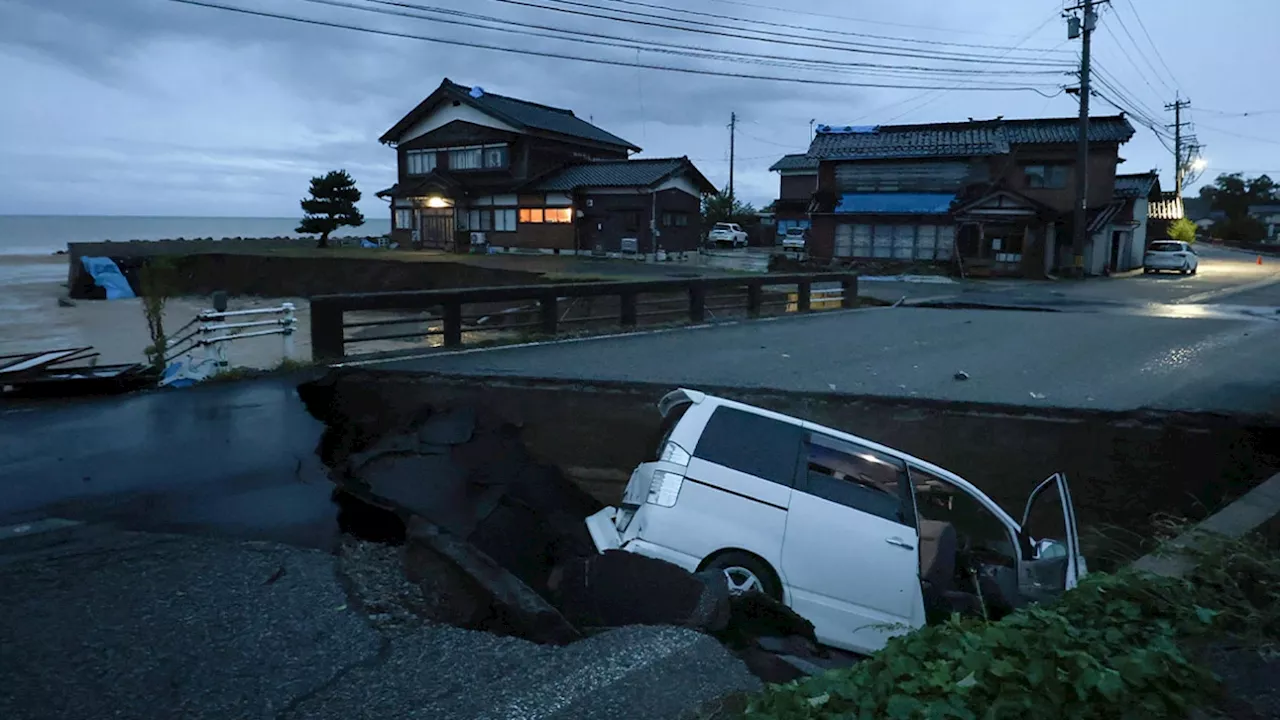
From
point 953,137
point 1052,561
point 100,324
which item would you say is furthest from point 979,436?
point 953,137

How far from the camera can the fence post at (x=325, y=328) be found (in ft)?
36.8

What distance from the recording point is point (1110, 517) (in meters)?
8.43

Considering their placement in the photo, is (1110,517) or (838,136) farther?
(838,136)

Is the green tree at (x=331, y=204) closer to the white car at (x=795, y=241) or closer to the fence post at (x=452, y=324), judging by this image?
the white car at (x=795, y=241)

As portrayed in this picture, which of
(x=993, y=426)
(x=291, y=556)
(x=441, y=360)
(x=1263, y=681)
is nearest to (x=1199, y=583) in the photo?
(x=1263, y=681)

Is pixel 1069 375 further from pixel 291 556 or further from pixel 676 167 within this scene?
pixel 676 167

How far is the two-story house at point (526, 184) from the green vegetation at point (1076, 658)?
116ft

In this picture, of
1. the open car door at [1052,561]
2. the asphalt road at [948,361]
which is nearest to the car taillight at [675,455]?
the open car door at [1052,561]

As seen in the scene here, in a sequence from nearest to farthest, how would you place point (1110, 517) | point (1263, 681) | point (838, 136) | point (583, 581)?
point (1263, 681) → point (583, 581) → point (1110, 517) → point (838, 136)

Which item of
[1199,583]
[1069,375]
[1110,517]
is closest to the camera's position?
[1199,583]

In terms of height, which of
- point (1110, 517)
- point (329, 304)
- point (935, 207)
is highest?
point (935, 207)

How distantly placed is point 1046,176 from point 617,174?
66.5 ft

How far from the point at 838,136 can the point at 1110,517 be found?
3766 centimetres

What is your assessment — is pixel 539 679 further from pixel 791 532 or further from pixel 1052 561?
pixel 1052 561
